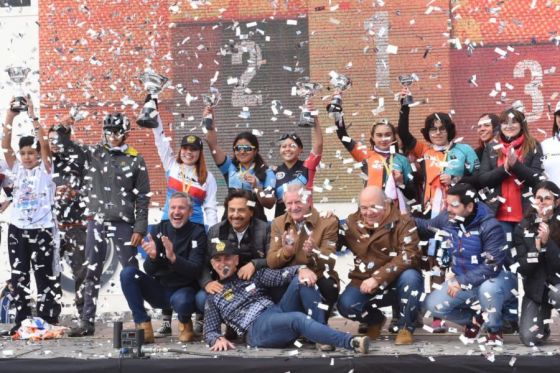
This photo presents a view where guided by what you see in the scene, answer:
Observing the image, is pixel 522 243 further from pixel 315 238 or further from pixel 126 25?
pixel 126 25

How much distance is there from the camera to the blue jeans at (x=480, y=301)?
5.66 metres

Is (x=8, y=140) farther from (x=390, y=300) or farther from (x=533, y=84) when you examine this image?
(x=533, y=84)

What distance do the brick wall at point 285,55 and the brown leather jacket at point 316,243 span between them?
4764mm

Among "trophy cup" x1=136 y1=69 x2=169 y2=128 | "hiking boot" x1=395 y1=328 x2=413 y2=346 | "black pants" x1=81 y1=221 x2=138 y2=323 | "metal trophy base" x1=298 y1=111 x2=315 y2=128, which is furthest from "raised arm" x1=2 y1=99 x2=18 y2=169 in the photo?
"hiking boot" x1=395 y1=328 x2=413 y2=346

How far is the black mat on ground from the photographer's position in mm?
5000

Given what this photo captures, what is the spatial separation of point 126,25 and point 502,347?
7393mm

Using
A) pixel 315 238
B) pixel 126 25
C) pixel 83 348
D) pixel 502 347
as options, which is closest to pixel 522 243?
pixel 502 347

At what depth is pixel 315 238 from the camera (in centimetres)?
596

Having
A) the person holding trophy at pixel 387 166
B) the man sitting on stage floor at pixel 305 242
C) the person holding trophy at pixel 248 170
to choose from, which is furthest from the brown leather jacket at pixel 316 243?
the person holding trophy at pixel 387 166

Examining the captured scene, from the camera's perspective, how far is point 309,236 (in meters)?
5.97

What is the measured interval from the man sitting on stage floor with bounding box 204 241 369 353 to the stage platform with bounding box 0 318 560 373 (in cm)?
9

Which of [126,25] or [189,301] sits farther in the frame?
[126,25]

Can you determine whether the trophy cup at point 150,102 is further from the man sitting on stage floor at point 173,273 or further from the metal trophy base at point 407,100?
the metal trophy base at point 407,100

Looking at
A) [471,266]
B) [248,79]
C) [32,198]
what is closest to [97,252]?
[32,198]
